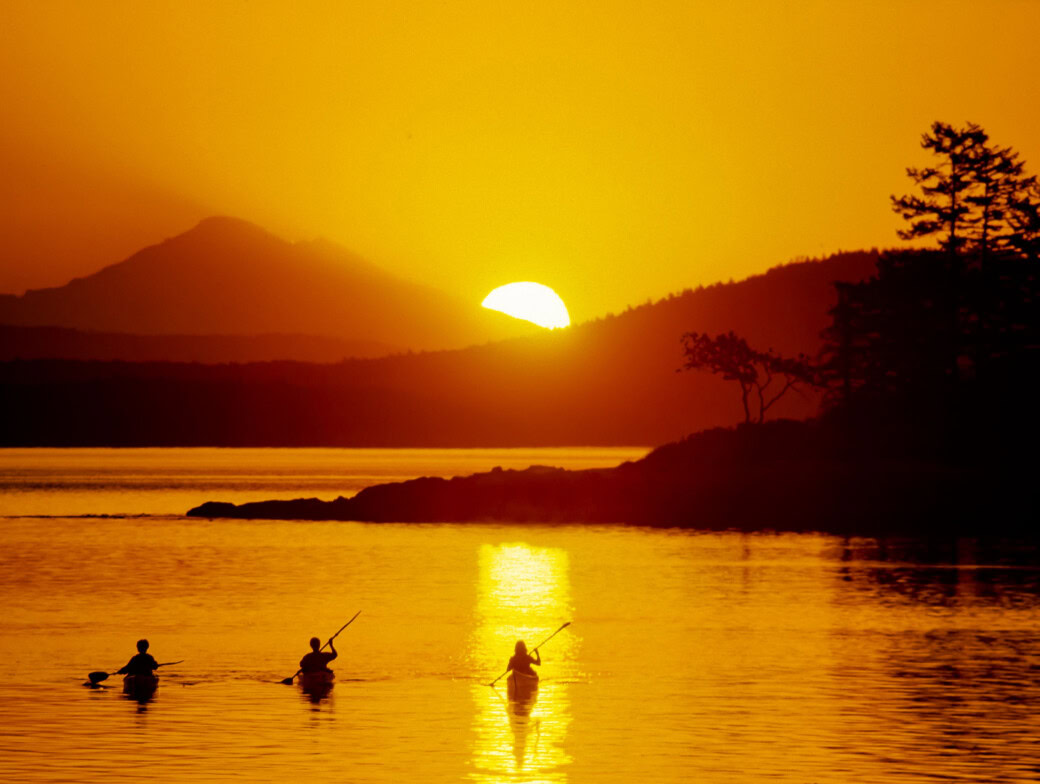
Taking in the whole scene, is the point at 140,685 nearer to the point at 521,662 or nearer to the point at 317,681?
the point at 317,681

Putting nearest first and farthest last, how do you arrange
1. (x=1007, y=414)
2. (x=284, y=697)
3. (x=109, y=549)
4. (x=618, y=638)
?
(x=284, y=697) → (x=618, y=638) → (x=109, y=549) → (x=1007, y=414)

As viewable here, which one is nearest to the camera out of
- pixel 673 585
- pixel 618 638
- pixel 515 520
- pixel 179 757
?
pixel 179 757

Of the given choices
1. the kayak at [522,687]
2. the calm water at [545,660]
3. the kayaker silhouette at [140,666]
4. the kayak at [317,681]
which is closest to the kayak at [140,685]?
the kayaker silhouette at [140,666]

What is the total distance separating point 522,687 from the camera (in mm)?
37250

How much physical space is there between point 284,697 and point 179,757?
25.5 ft

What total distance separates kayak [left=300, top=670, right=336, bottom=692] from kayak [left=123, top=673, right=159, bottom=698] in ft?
11.4

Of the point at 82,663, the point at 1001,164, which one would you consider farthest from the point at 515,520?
the point at 82,663

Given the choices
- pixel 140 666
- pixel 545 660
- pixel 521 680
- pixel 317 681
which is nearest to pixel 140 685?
pixel 140 666

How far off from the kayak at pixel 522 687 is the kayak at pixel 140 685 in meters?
8.36

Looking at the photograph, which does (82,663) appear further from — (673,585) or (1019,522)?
(1019,522)

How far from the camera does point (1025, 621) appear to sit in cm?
5209

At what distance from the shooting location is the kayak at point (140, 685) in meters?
37.2

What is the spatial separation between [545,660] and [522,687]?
290 inches

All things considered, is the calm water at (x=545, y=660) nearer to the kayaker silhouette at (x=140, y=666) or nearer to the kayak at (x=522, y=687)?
the kayak at (x=522, y=687)
